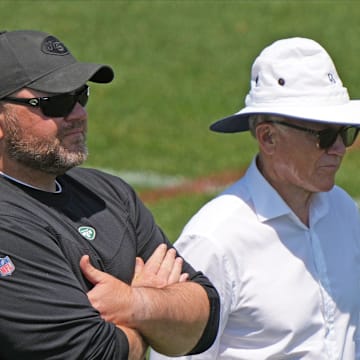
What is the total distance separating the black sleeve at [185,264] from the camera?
4766mm

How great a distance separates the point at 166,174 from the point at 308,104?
764 centimetres

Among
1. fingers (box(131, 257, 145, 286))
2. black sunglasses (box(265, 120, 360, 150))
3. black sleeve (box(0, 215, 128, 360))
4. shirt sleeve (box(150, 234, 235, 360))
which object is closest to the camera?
black sleeve (box(0, 215, 128, 360))

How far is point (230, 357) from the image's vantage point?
5.25 metres

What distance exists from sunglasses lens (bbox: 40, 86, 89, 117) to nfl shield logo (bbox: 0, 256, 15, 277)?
0.56 meters

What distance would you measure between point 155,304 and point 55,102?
31.2 inches

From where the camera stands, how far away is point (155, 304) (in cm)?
447

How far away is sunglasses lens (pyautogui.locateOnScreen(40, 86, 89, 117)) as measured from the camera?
445cm

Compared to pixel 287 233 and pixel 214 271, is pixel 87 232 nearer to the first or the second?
pixel 214 271

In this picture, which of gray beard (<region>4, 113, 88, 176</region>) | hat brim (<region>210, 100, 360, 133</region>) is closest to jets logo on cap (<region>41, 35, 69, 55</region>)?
gray beard (<region>4, 113, 88, 176</region>)

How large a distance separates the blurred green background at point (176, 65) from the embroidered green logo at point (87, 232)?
6806 millimetres

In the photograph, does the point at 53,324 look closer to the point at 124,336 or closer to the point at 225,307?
the point at 124,336

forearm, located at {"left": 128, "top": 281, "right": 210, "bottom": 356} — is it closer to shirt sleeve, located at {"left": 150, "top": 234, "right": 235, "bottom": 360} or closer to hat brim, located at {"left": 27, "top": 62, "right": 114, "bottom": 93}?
shirt sleeve, located at {"left": 150, "top": 234, "right": 235, "bottom": 360}

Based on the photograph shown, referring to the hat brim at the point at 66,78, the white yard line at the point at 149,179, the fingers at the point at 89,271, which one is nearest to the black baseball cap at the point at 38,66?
the hat brim at the point at 66,78

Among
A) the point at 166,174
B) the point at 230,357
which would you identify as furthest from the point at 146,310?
the point at 166,174
